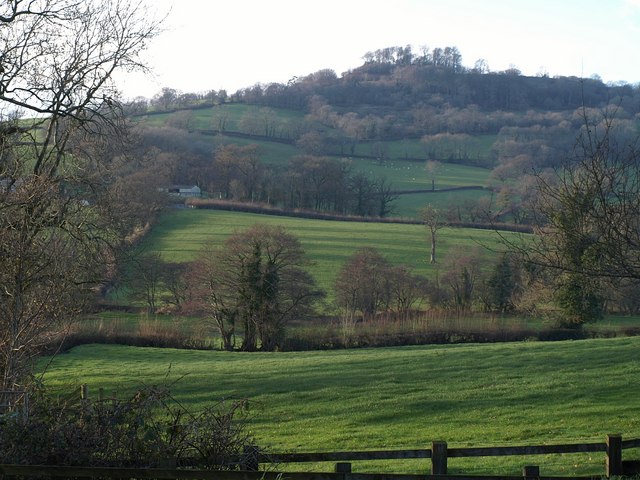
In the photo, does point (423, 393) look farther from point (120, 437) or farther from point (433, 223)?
point (433, 223)

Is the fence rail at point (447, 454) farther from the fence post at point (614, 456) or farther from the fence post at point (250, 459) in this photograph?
the fence post at point (250, 459)

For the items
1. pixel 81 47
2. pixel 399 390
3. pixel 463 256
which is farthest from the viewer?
pixel 463 256

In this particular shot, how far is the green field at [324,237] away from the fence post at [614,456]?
55.3 metres

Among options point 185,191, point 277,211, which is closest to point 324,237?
point 277,211

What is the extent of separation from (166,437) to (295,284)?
41.4 metres

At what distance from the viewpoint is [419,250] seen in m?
79.0

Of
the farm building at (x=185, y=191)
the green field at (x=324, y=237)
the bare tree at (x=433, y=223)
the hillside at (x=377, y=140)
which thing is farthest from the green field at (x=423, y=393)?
the farm building at (x=185, y=191)

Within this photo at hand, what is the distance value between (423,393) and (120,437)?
18.2m

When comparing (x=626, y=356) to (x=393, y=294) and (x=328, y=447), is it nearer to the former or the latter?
(x=328, y=447)

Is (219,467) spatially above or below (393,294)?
above

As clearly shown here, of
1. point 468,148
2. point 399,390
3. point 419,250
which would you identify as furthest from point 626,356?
point 468,148

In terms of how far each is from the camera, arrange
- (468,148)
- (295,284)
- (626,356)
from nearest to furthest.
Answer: (626,356)
(295,284)
(468,148)

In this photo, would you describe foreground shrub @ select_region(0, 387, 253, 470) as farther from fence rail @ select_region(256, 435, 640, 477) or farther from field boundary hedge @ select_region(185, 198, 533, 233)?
field boundary hedge @ select_region(185, 198, 533, 233)

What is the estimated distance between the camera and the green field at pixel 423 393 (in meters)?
18.7
